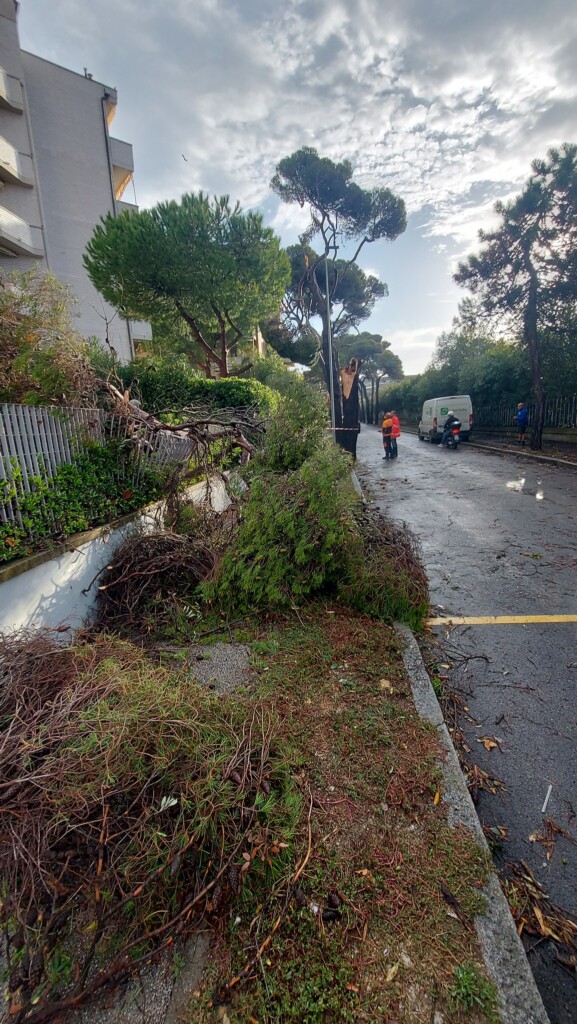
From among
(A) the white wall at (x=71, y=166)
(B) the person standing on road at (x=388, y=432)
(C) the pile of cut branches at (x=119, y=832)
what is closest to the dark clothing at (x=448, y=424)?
(B) the person standing on road at (x=388, y=432)

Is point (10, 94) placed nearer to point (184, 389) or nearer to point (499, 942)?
point (184, 389)

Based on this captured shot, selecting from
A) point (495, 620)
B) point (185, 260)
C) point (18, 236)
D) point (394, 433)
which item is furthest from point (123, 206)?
point (495, 620)

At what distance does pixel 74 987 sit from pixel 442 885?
1.41m

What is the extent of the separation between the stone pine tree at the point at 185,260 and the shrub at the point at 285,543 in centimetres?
1093

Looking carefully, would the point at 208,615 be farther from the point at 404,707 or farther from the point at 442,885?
the point at 442,885

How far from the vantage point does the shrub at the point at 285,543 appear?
393 centimetres

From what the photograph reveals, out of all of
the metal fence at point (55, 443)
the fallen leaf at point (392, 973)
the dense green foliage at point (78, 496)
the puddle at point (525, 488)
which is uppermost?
the metal fence at point (55, 443)

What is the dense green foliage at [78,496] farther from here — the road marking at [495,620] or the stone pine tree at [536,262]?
the stone pine tree at [536,262]

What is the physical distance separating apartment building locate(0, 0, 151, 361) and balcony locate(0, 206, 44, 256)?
0.03m

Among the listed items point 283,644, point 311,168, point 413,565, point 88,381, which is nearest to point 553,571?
point 413,565

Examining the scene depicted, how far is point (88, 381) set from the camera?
15.9 ft

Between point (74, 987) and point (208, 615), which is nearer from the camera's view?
point (74, 987)

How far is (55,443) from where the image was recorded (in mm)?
4363

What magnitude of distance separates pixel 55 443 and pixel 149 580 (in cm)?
179
